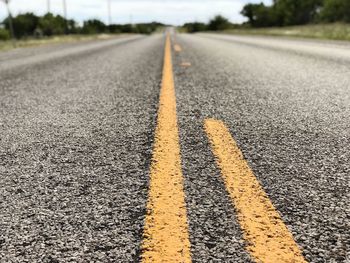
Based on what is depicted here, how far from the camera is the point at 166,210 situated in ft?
4.80

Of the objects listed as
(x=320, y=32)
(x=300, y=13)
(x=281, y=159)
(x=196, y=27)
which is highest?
(x=300, y=13)

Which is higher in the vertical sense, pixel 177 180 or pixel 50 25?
pixel 50 25

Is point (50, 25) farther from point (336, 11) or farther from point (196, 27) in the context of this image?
point (336, 11)

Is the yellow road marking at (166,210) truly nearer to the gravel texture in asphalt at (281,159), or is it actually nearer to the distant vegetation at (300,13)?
the gravel texture in asphalt at (281,159)

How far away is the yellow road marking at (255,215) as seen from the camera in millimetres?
1197

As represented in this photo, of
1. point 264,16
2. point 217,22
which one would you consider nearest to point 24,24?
point 217,22

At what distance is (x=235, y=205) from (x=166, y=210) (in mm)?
255

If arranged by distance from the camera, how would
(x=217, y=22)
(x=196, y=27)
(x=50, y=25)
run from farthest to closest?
(x=196, y=27) → (x=217, y=22) → (x=50, y=25)

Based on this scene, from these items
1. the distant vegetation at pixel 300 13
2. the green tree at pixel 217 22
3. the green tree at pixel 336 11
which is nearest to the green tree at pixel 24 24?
the green tree at pixel 217 22

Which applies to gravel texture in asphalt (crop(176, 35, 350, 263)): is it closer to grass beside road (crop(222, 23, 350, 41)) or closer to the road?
the road

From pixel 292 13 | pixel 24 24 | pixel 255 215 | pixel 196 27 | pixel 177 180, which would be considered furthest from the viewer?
pixel 196 27

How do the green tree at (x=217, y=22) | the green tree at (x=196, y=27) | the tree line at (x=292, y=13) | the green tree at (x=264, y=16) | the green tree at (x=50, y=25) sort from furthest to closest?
the green tree at (x=196, y=27), the green tree at (x=217, y=22), the green tree at (x=264, y=16), the green tree at (x=50, y=25), the tree line at (x=292, y=13)

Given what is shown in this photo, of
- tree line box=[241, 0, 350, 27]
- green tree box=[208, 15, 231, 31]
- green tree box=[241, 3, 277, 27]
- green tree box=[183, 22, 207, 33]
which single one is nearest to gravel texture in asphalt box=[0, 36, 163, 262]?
tree line box=[241, 0, 350, 27]

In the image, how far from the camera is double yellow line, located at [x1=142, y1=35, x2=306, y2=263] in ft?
3.95
